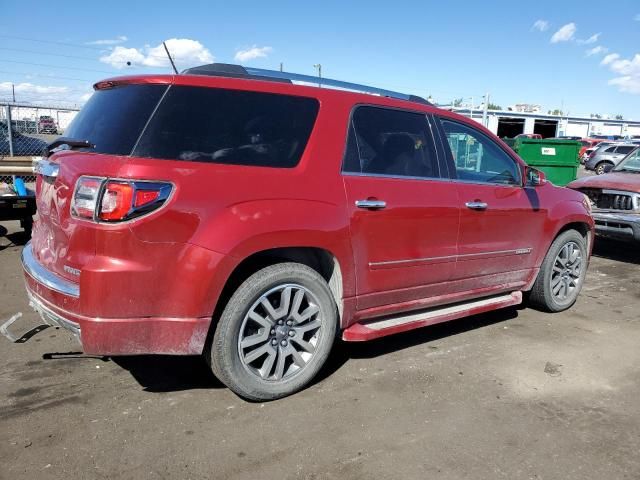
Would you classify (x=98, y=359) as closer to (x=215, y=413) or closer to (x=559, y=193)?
(x=215, y=413)

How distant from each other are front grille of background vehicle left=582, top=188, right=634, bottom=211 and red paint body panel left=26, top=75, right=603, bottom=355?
4.51m

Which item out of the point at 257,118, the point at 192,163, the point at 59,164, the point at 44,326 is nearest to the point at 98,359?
the point at 44,326

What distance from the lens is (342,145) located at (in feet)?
11.5

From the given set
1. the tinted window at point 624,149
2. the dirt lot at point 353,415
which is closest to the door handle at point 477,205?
the dirt lot at point 353,415

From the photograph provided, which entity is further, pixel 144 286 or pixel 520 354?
pixel 520 354

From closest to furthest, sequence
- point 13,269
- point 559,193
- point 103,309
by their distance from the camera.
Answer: point 103,309 → point 559,193 → point 13,269

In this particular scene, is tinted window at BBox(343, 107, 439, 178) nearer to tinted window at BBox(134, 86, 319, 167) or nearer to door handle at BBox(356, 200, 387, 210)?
door handle at BBox(356, 200, 387, 210)

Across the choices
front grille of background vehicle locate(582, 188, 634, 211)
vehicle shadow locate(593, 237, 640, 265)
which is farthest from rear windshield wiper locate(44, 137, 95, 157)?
vehicle shadow locate(593, 237, 640, 265)

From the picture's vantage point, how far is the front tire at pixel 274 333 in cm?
307

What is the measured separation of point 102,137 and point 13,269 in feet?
13.3

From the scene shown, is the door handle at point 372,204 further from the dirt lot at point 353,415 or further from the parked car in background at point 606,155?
the parked car in background at point 606,155

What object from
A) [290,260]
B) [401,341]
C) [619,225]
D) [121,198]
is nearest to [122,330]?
[121,198]

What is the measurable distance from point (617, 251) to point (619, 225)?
1659mm

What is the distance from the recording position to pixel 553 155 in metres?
12.9
